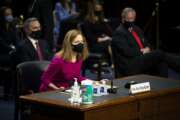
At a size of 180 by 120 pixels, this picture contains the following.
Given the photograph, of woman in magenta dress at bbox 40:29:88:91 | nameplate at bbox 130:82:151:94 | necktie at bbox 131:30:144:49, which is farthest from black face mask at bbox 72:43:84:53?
necktie at bbox 131:30:144:49

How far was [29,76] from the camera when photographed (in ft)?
20.2

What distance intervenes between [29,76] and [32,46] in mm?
1408

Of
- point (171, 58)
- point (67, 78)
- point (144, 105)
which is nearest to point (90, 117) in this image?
point (144, 105)

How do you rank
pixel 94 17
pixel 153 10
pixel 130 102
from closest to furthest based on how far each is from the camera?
pixel 130 102 → pixel 94 17 → pixel 153 10

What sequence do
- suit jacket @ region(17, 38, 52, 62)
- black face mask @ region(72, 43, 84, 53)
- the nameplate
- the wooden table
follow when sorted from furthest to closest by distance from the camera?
1. suit jacket @ region(17, 38, 52, 62)
2. black face mask @ region(72, 43, 84, 53)
3. the nameplate
4. the wooden table

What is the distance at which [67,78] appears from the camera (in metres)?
6.11

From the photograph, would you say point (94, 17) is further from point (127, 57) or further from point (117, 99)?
point (117, 99)

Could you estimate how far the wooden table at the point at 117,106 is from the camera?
470 cm

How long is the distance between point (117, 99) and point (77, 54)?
127 cm

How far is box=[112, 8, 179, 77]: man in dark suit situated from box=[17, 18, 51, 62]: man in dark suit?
98cm

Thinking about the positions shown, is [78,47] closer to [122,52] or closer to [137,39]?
[122,52]

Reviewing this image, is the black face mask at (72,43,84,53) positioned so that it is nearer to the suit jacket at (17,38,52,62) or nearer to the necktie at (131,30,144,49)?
the suit jacket at (17,38,52,62)

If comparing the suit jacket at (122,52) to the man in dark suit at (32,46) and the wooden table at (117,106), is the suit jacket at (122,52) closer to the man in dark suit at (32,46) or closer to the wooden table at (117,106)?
the man in dark suit at (32,46)

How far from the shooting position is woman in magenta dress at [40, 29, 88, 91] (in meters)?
6.00
